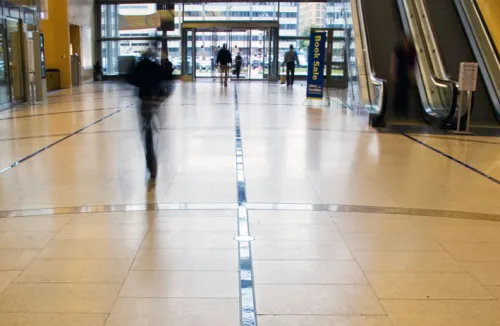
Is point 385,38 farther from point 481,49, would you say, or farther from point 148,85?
point 148,85

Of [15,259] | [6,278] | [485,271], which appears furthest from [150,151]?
[485,271]

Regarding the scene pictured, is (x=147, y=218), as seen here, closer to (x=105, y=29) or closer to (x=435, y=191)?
(x=435, y=191)

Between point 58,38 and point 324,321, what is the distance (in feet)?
58.0

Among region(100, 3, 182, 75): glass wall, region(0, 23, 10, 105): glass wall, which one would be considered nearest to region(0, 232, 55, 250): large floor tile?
region(0, 23, 10, 105): glass wall

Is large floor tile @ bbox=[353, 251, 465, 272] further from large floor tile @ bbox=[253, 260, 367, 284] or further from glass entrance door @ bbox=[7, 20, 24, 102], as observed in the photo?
glass entrance door @ bbox=[7, 20, 24, 102]

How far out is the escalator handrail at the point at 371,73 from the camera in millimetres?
9141

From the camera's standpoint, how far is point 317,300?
2734 millimetres

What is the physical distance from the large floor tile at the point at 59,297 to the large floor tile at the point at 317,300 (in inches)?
31.7

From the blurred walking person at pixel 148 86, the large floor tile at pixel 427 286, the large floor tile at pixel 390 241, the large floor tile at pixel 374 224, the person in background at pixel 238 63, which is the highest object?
the person in background at pixel 238 63

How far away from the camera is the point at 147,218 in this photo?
410 centimetres

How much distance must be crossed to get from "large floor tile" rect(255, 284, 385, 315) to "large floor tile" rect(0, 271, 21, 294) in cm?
139

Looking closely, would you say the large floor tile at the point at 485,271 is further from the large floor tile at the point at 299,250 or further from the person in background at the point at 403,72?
the person in background at the point at 403,72

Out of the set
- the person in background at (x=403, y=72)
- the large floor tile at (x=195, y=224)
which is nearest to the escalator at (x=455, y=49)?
the person in background at (x=403, y=72)

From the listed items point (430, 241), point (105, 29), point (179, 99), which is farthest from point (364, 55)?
point (105, 29)
